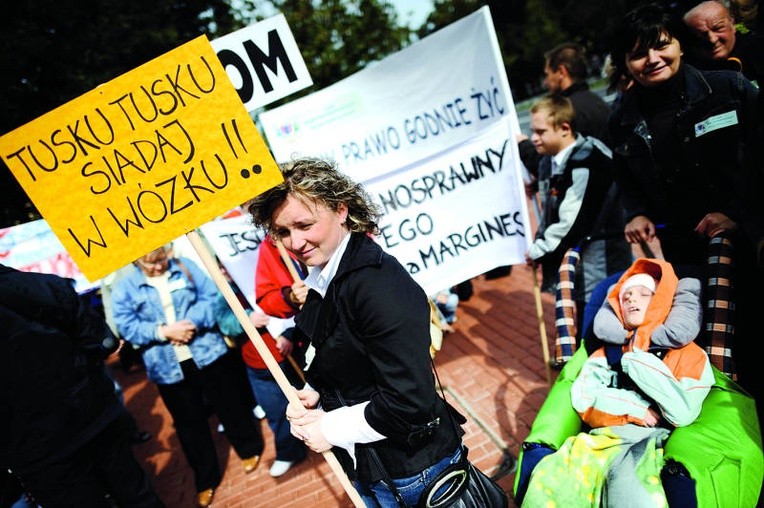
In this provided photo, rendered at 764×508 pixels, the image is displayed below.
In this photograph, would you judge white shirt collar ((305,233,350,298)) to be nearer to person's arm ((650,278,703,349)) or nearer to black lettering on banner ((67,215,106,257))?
black lettering on banner ((67,215,106,257))

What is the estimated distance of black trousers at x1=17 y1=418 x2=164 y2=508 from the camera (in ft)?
7.44

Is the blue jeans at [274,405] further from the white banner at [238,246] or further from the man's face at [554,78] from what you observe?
the man's face at [554,78]

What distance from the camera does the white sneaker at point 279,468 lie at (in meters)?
3.48

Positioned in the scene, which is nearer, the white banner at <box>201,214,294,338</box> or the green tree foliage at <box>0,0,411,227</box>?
the white banner at <box>201,214,294,338</box>

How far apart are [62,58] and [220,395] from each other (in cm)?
552

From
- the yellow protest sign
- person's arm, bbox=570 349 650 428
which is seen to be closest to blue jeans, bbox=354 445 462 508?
person's arm, bbox=570 349 650 428

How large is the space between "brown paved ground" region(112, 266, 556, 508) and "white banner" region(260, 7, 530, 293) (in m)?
1.03

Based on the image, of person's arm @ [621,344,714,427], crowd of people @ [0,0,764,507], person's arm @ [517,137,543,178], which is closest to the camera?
crowd of people @ [0,0,764,507]

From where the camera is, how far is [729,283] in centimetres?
206

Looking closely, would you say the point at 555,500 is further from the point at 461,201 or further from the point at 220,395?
the point at 220,395

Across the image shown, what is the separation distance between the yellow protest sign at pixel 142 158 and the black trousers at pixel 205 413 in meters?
2.00

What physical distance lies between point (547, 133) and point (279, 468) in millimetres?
3072

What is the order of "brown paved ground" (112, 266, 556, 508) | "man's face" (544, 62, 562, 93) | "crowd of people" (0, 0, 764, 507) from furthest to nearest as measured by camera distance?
"man's face" (544, 62, 562, 93)
"brown paved ground" (112, 266, 556, 508)
"crowd of people" (0, 0, 764, 507)

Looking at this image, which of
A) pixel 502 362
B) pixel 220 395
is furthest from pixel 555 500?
pixel 220 395
